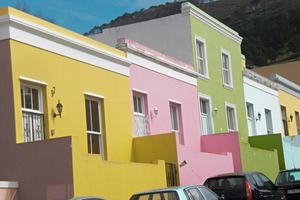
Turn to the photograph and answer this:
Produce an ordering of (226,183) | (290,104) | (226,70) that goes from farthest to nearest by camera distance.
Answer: (290,104), (226,70), (226,183)

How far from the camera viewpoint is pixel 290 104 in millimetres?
37969

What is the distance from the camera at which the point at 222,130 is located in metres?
27.0

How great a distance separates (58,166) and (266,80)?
22937 millimetres

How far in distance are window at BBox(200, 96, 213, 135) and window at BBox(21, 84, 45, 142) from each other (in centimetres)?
1114

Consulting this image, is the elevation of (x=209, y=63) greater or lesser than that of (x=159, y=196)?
greater

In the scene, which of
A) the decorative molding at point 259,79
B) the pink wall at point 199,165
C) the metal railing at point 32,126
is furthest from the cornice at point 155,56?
the decorative molding at point 259,79

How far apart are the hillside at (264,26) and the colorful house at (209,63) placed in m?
33.5

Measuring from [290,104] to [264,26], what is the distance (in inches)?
1888

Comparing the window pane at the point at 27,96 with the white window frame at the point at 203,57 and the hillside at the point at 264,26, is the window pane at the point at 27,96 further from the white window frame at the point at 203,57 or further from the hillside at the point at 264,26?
the hillside at the point at 264,26

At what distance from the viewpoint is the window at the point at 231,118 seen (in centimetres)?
2858

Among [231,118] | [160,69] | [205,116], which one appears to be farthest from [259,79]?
[160,69]

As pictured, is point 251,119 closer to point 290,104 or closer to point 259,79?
point 259,79

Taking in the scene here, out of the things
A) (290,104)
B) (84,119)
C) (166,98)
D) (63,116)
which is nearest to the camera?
(63,116)

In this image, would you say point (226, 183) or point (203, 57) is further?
point (203, 57)
